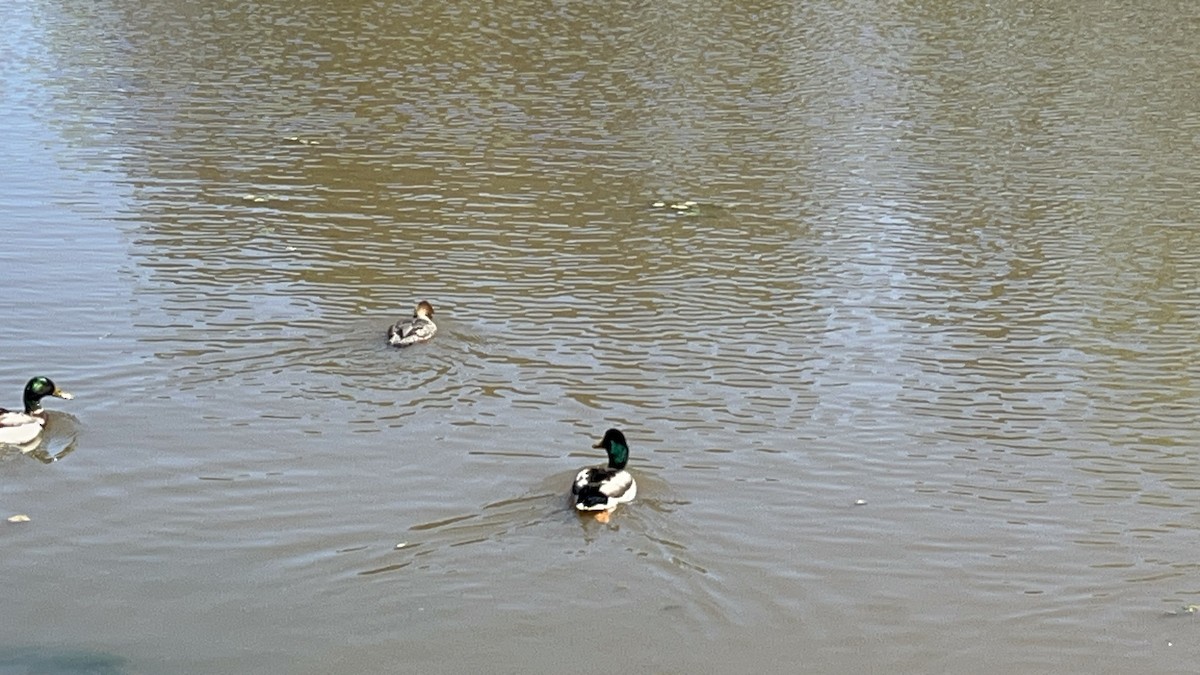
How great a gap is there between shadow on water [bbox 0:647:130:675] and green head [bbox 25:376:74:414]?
3.07m

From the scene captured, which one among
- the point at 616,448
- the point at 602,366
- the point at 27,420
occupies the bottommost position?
the point at 616,448

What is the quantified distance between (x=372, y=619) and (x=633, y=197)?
8.73 m

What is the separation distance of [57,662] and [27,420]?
10.0ft

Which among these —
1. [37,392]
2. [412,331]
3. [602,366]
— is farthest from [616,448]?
[37,392]

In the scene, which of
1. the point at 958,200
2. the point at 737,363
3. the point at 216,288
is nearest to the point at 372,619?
the point at 737,363

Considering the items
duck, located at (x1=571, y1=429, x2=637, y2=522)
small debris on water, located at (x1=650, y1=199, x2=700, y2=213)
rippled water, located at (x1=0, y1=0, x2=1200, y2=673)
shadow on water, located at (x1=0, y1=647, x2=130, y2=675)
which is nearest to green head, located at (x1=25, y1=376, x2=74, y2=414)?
rippled water, located at (x1=0, y1=0, x2=1200, y2=673)

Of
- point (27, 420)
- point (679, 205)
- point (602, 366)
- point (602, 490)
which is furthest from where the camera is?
point (679, 205)

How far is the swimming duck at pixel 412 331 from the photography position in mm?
12125

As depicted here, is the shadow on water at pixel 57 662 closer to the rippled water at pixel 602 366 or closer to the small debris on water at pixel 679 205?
the rippled water at pixel 602 366

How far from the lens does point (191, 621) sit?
8367mm

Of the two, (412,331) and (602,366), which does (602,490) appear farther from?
(412,331)

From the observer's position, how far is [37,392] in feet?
35.9

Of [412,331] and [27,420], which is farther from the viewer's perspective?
[412,331]

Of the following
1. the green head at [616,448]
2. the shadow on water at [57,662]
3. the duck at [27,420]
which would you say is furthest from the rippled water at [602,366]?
the green head at [616,448]
